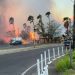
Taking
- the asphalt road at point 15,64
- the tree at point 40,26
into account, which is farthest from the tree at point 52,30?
the asphalt road at point 15,64

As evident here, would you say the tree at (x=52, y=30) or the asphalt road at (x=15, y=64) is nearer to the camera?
the asphalt road at (x=15, y=64)

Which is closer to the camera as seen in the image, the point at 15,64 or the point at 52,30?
the point at 15,64

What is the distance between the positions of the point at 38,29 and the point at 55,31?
14.4 metres

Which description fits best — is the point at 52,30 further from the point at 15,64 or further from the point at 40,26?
the point at 15,64

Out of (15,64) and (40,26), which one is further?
(40,26)

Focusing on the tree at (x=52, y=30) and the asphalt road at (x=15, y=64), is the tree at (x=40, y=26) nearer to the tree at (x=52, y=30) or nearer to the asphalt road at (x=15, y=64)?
the tree at (x=52, y=30)

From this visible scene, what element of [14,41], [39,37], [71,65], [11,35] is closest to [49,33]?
[39,37]

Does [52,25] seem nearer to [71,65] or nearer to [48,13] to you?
[48,13]

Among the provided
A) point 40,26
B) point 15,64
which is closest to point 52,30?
point 40,26

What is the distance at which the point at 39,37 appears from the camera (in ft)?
520

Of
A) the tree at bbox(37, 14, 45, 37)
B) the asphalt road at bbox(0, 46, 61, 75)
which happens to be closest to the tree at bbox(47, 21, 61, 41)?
the tree at bbox(37, 14, 45, 37)

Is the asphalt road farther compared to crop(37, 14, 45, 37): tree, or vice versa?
crop(37, 14, 45, 37): tree

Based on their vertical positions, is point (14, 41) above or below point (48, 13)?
below

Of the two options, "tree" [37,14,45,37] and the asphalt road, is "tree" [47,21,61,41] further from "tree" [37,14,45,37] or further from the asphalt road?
the asphalt road
